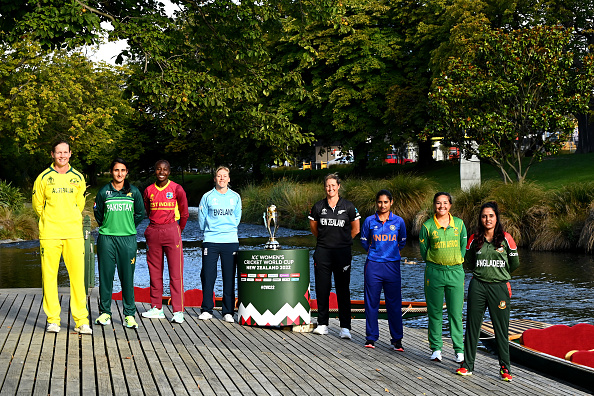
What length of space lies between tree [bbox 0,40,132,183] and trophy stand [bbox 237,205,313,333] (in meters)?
29.7

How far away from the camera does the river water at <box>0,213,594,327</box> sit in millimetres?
14453

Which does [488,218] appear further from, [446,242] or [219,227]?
[219,227]

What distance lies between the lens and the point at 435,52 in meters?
38.0

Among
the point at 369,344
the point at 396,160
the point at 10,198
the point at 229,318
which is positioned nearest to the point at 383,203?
the point at 369,344

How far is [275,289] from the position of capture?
8969mm

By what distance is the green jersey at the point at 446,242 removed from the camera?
7.52m

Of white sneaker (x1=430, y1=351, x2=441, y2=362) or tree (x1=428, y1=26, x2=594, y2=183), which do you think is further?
tree (x1=428, y1=26, x2=594, y2=183)

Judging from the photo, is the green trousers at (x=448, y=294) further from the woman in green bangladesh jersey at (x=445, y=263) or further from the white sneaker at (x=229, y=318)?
the white sneaker at (x=229, y=318)

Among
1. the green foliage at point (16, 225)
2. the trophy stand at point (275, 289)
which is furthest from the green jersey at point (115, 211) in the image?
the green foliage at point (16, 225)

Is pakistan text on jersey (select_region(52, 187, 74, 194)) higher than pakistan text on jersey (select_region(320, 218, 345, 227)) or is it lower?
higher

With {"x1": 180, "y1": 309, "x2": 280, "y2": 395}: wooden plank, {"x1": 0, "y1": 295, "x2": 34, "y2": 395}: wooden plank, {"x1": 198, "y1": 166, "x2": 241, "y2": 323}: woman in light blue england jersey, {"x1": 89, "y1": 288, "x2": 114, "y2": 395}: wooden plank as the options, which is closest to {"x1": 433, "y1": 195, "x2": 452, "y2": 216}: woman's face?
{"x1": 180, "y1": 309, "x2": 280, "y2": 395}: wooden plank

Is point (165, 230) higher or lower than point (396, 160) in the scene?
lower

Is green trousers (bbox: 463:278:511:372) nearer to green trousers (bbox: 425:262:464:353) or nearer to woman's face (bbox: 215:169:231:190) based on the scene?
green trousers (bbox: 425:262:464:353)

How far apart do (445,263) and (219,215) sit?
2942mm
